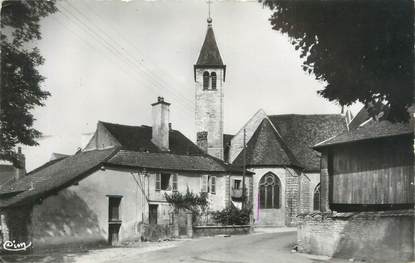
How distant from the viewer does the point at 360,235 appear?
19156mm

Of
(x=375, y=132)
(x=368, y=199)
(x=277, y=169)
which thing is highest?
(x=375, y=132)

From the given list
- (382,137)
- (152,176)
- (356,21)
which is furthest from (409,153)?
(152,176)

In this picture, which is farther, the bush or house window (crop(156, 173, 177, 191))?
the bush

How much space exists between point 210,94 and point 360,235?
2836 cm

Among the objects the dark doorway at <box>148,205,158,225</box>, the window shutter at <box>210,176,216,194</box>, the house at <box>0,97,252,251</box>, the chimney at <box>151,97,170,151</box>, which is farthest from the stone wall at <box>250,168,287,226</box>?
the dark doorway at <box>148,205,158,225</box>

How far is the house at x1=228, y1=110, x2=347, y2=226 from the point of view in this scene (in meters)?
42.1

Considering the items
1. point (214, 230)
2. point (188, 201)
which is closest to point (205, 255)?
point (214, 230)

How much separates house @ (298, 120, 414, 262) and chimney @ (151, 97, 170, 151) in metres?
14.7

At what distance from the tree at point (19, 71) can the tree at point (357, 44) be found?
743cm

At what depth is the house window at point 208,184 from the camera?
117 ft

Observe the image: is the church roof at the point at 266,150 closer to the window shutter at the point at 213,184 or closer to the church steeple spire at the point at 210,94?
the church steeple spire at the point at 210,94

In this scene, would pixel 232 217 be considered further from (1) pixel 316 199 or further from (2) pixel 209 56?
(2) pixel 209 56

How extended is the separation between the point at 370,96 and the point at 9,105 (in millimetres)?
10772

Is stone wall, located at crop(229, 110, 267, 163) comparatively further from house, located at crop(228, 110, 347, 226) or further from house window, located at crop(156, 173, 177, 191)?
A: house window, located at crop(156, 173, 177, 191)
